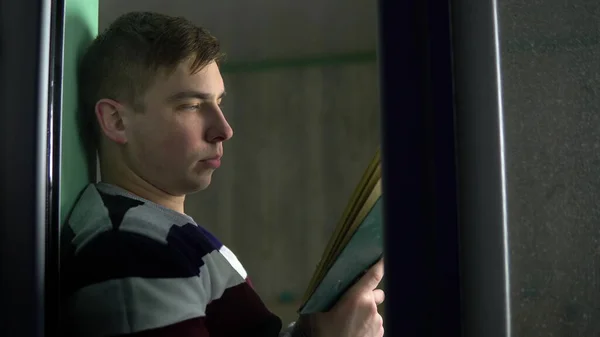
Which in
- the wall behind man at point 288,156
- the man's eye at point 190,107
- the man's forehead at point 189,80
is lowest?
the wall behind man at point 288,156

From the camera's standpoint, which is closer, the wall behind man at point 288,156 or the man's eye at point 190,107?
the man's eye at point 190,107

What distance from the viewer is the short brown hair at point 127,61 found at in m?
0.76

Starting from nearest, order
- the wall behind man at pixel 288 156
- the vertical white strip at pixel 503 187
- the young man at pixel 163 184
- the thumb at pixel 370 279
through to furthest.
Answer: the vertical white strip at pixel 503 187 < the young man at pixel 163 184 < the thumb at pixel 370 279 < the wall behind man at pixel 288 156

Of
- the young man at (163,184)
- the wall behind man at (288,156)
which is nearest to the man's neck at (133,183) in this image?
the young man at (163,184)

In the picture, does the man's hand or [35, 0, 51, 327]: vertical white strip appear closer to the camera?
[35, 0, 51, 327]: vertical white strip

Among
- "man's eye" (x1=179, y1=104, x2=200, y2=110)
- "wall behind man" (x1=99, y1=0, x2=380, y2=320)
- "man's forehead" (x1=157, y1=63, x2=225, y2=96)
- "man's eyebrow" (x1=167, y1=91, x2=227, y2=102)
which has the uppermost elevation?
"man's forehead" (x1=157, y1=63, x2=225, y2=96)

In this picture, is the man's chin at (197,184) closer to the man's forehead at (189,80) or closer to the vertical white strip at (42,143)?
the man's forehead at (189,80)

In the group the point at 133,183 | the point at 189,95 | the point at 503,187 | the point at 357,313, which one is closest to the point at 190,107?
the point at 189,95

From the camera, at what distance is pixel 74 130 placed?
72 centimetres

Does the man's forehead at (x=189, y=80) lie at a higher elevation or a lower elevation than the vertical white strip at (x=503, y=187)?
higher

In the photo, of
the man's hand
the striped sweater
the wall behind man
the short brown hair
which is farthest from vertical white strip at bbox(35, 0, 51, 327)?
the wall behind man

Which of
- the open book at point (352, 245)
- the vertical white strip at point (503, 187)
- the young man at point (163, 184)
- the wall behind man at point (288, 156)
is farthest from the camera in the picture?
the wall behind man at point (288, 156)

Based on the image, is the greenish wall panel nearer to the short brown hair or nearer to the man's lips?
the short brown hair

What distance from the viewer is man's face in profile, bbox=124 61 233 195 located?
0.76 m
